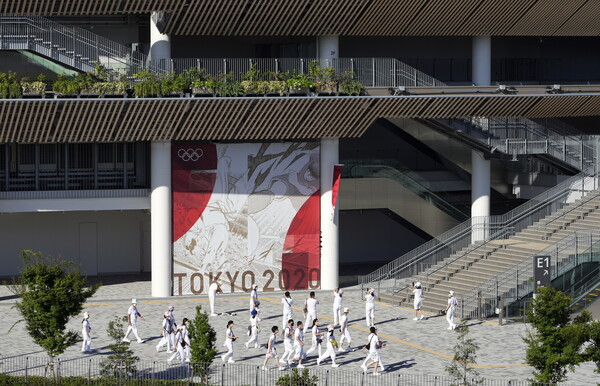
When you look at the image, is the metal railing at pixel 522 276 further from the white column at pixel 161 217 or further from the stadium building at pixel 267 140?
the white column at pixel 161 217

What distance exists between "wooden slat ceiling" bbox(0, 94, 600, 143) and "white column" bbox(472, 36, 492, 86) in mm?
2574

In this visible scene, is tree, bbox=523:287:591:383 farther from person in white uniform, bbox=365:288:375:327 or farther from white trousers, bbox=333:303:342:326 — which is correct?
white trousers, bbox=333:303:342:326

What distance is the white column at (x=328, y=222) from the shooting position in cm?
5491

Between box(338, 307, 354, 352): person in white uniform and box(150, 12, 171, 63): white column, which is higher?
box(150, 12, 171, 63): white column

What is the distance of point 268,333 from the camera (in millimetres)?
46406

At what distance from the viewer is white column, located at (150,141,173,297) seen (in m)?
53.0

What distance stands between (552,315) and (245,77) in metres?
20.8

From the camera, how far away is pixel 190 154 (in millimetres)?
53406

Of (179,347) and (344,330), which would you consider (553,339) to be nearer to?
(344,330)

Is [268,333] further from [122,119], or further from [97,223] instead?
[97,223]

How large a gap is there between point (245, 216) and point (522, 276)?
12125 millimetres

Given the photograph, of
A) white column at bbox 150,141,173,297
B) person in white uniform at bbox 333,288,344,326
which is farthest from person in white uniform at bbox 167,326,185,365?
white column at bbox 150,141,173,297

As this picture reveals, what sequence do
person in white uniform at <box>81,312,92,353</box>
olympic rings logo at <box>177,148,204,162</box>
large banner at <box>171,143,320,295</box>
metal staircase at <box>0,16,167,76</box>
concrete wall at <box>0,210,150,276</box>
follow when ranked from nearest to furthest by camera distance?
person in white uniform at <box>81,312,92,353</box>, metal staircase at <box>0,16,167,76</box>, olympic rings logo at <box>177,148,204,162</box>, large banner at <box>171,143,320,295</box>, concrete wall at <box>0,210,150,276</box>

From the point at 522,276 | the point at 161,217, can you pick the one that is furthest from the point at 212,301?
the point at 522,276
